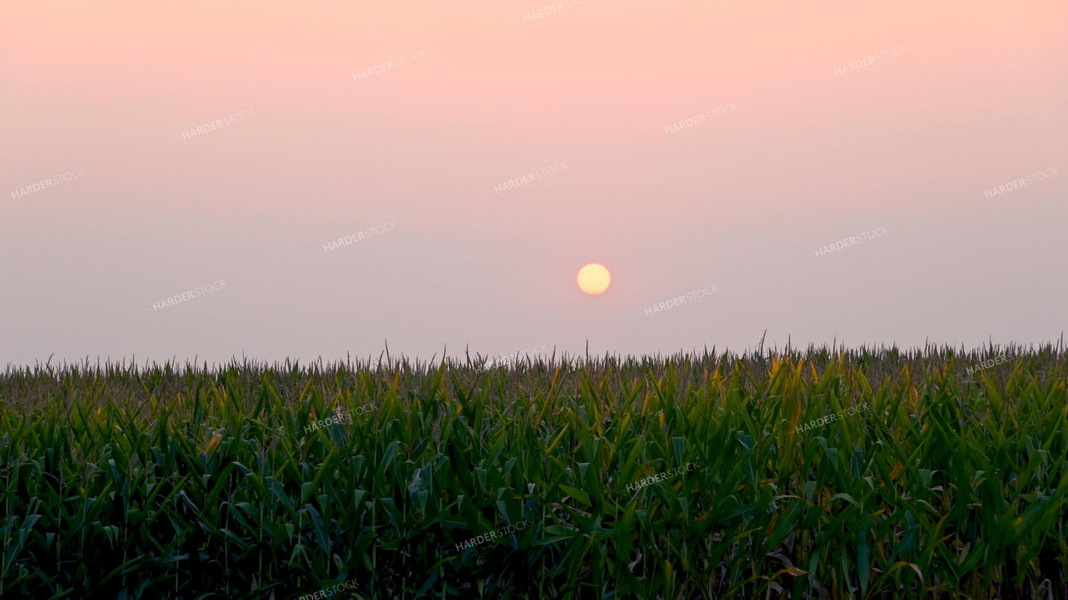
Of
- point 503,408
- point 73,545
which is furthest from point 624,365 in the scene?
point 73,545

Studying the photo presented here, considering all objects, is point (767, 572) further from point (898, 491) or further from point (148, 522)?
point (148, 522)

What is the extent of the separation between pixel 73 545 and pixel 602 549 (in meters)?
2.34

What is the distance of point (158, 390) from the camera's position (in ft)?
23.7

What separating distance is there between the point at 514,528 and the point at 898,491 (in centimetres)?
190

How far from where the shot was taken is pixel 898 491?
428 cm

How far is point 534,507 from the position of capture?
384 centimetres

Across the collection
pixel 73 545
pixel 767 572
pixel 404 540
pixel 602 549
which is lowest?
pixel 767 572

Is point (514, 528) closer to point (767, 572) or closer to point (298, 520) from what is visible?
point (298, 520)

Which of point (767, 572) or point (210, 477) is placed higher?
point (210, 477)

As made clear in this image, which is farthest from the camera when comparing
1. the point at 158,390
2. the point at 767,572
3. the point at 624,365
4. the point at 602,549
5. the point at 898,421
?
the point at 624,365

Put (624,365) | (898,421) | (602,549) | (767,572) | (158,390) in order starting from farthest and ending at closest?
(624,365) → (158,390) → (898,421) → (767,572) → (602,549)

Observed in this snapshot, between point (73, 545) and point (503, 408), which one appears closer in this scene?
point (73, 545)

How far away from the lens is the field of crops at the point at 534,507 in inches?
150

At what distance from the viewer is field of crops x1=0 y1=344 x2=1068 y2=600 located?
3.81 meters
